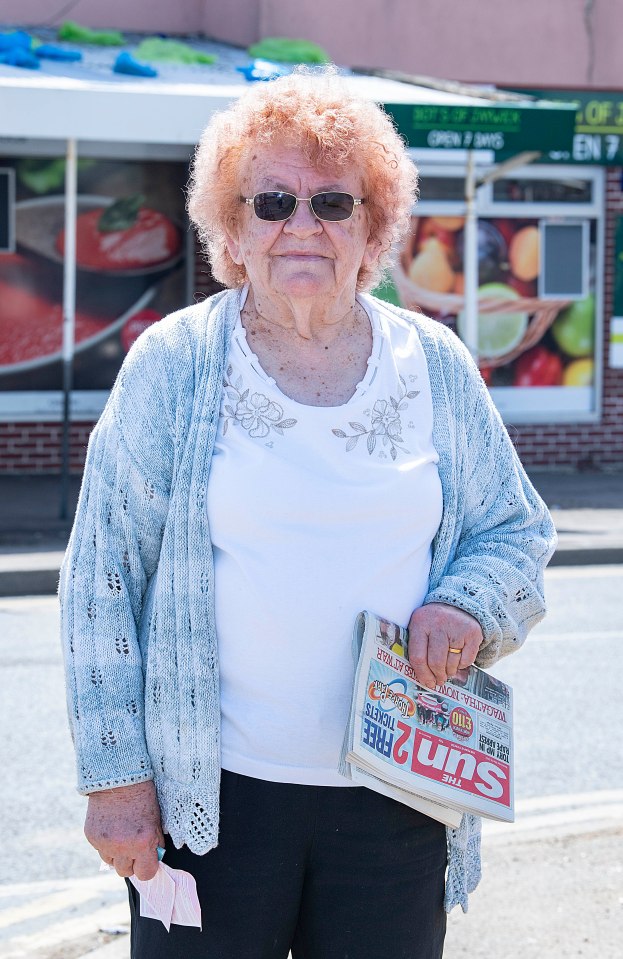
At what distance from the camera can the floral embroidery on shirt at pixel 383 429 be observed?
2262mm

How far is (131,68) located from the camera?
10.8m

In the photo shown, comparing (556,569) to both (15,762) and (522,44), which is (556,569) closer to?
(15,762)

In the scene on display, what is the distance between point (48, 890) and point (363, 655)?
95.0 inches

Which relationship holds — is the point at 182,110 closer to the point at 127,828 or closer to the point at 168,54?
the point at 168,54

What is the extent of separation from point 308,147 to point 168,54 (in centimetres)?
1052

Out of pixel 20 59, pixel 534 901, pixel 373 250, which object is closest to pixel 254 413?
pixel 373 250

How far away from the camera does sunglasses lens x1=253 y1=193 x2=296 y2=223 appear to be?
2.29 meters

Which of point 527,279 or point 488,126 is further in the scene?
point 527,279

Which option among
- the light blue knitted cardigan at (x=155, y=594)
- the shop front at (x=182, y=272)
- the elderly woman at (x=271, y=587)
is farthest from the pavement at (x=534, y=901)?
the shop front at (x=182, y=272)

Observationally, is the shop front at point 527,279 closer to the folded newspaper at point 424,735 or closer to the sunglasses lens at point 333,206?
the sunglasses lens at point 333,206

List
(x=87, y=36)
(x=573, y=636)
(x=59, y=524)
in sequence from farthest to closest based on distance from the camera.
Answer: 1. (x=87, y=36)
2. (x=59, y=524)
3. (x=573, y=636)

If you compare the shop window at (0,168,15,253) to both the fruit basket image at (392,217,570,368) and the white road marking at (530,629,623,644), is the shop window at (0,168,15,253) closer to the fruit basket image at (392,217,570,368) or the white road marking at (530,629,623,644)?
the fruit basket image at (392,217,570,368)

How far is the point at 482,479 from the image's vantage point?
7.98 ft

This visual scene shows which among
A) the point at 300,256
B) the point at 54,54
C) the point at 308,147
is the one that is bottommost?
the point at 300,256
